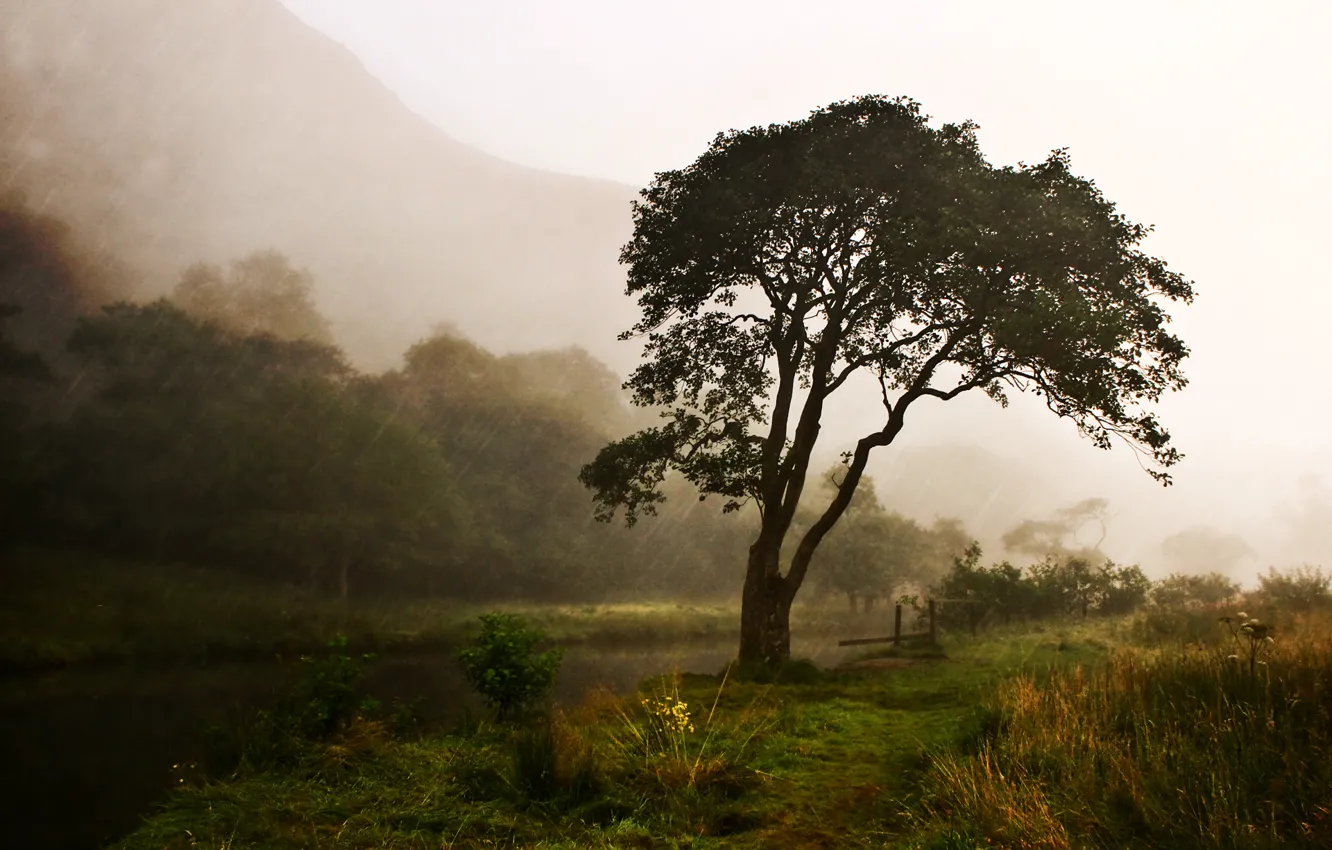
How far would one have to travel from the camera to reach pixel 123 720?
50.3ft

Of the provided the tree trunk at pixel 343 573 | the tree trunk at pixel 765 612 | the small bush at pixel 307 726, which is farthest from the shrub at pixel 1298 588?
the tree trunk at pixel 343 573

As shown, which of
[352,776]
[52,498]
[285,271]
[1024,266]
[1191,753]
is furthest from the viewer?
[285,271]

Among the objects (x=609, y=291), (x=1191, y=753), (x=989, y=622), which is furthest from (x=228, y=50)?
(x=1191, y=753)

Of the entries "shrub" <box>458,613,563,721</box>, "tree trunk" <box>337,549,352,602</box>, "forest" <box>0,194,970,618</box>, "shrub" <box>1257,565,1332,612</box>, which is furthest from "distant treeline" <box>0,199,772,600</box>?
"shrub" <box>1257,565,1332,612</box>

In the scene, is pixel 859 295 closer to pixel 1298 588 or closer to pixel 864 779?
pixel 864 779

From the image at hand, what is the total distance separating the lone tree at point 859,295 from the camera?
15.0 meters

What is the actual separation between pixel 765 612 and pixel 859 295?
815 cm

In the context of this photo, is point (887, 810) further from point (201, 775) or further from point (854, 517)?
point (854, 517)

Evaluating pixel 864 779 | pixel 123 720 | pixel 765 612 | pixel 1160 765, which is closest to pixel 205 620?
pixel 123 720

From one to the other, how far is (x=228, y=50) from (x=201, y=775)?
19483cm

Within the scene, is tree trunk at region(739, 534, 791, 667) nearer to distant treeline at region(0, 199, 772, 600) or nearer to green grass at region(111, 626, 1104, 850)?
green grass at region(111, 626, 1104, 850)

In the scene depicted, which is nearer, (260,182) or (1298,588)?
(1298,588)

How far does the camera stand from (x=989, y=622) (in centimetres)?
2981

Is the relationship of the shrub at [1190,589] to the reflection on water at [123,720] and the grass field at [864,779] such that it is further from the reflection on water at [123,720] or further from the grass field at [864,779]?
the grass field at [864,779]
